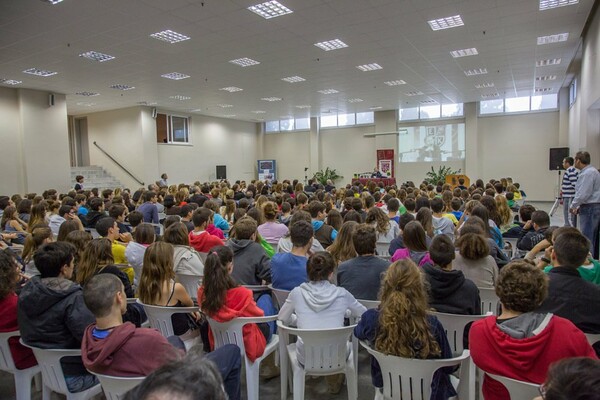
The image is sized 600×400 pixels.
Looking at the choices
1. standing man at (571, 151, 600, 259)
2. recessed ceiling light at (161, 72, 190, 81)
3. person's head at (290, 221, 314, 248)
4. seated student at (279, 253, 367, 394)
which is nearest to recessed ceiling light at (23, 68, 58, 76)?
recessed ceiling light at (161, 72, 190, 81)

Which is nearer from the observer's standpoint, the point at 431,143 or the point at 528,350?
the point at 528,350

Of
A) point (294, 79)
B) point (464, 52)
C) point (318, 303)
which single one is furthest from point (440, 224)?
point (294, 79)

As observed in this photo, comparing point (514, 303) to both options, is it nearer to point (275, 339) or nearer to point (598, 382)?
point (598, 382)

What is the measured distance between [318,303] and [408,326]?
2.13 feet

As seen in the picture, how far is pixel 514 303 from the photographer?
1731mm

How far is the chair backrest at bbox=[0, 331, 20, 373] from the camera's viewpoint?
7.64 ft

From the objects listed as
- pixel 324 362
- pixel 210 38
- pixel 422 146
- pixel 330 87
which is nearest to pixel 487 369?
pixel 324 362

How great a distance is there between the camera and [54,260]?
230 centimetres

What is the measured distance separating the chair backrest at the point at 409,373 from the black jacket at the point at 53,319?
1.65 m

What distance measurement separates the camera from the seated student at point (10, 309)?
234cm

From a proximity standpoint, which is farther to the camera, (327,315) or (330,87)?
(330,87)

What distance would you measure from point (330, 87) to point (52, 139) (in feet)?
30.6

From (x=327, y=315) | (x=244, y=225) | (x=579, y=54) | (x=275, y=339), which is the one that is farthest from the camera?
(x=579, y=54)

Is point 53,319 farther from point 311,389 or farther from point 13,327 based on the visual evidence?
point 311,389
